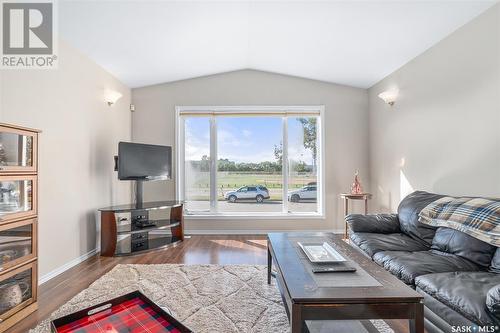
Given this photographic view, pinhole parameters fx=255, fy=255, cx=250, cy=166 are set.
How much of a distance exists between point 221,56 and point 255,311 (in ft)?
11.0

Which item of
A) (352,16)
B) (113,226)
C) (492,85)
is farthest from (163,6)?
(492,85)

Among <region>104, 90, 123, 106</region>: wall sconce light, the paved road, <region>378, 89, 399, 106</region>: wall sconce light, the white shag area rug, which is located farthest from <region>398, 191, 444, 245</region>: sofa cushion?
<region>104, 90, 123, 106</region>: wall sconce light

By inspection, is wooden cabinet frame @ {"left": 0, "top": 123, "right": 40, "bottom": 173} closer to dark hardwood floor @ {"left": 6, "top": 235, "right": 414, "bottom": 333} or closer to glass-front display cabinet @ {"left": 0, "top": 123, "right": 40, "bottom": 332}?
glass-front display cabinet @ {"left": 0, "top": 123, "right": 40, "bottom": 332}

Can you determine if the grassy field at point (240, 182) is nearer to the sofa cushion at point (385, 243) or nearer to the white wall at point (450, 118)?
the white wall at point (450, 118)

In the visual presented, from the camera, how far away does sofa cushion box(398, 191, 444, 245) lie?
7.89ft

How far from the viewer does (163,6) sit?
2535 mm

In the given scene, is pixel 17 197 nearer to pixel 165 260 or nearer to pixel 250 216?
pixel 165 260

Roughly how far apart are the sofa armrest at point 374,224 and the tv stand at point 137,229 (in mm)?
2448

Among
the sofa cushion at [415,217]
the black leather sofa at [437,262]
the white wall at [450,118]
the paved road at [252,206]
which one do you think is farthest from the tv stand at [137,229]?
the white wall at [450,118]

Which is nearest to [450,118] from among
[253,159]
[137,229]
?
[253,159]

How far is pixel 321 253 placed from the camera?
1.86 m

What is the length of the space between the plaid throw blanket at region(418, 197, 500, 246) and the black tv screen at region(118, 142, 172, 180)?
11.1ft

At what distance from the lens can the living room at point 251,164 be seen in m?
1.74

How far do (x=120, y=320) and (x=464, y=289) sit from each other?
1.89 metres
